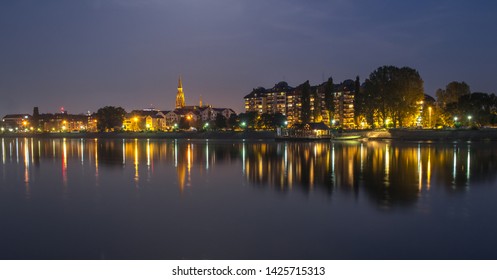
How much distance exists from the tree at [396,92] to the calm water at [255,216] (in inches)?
2090

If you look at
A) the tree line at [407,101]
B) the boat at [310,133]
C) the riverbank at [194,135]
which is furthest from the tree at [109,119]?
the tree line at [407,101]

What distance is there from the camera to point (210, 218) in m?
14.2

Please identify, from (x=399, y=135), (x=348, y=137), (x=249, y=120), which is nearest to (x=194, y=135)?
(x=249, y=120)

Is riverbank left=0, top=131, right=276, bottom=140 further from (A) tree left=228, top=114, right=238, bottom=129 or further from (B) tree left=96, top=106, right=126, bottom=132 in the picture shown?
(A) tree left=228, top=114, right=238, bottom=129

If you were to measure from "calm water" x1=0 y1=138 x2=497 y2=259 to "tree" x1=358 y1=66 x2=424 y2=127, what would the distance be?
2090 inches

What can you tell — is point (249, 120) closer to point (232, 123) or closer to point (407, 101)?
point (232, 123)

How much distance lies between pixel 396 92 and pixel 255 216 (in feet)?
223

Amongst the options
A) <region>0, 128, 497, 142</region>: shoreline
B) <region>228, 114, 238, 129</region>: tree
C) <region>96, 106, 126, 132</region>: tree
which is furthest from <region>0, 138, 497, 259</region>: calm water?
<region>96, 106, 126, 132</region>: tree

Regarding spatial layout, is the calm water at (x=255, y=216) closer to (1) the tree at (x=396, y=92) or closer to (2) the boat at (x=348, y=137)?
(1) the tree at (x=396, y=92)

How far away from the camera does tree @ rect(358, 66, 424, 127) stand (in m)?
76.9

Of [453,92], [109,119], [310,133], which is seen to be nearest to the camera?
[310,133]

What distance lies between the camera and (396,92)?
7650cm

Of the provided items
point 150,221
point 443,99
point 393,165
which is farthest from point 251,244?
point 443,99

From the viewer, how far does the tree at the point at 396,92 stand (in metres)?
76.9
